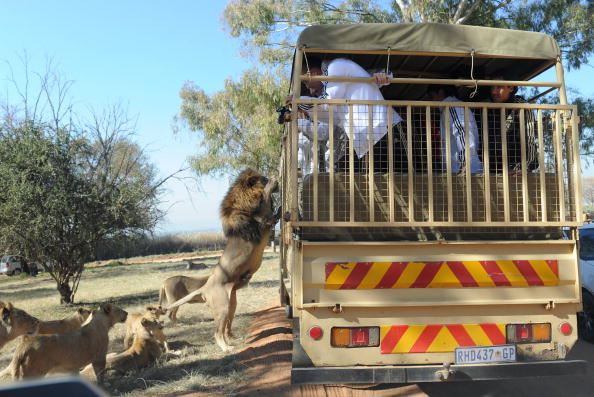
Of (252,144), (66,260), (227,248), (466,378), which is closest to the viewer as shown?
(466,378)

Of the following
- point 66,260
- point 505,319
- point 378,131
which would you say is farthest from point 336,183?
point 66,260

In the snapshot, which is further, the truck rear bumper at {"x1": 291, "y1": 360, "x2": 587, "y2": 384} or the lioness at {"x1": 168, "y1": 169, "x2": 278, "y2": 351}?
the lioness at {"x1": 168, "y1": 169, "x2": 278, "y2": 351}

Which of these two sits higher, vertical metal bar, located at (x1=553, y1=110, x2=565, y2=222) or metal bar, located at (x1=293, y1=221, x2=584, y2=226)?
vertical metal bar, located at (x1=553, y1=110, x2=565, y2=222)

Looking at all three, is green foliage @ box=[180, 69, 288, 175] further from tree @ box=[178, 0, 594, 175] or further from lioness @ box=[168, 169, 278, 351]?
lioness @ box=[168, 169, 278, 351]

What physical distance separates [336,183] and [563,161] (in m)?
2.02

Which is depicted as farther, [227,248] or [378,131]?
[227,248]

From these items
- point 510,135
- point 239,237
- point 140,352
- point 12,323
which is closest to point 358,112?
point 510,135

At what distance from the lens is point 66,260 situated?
11.9 meters

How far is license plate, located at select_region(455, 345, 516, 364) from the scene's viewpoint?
3.96 m

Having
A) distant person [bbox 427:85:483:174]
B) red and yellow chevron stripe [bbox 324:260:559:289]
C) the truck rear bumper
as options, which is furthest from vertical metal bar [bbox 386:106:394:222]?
the truck rear bumper

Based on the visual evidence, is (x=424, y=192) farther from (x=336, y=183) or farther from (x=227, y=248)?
(x=227, y=248)

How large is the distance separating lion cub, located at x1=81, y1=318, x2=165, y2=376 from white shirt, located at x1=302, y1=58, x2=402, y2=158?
346cm

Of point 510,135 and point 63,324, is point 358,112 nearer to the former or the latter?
point 510,135

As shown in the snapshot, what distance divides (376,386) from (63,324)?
14.0ft
